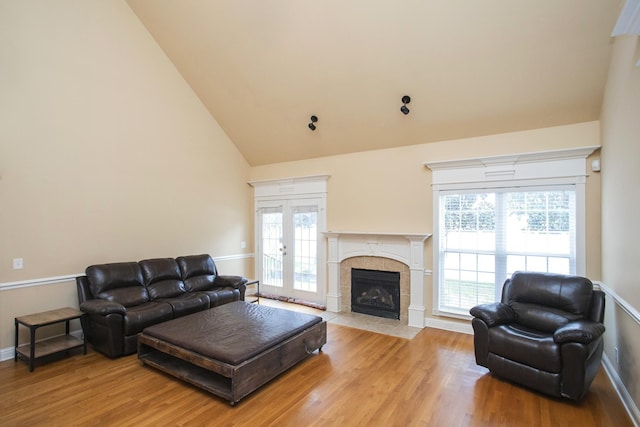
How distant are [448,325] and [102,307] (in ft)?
14.1

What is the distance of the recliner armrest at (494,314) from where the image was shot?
10.6 ft

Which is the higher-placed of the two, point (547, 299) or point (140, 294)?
point (547, 299)

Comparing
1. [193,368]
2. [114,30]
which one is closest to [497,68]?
[193,368]

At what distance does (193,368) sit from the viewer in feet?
10.5

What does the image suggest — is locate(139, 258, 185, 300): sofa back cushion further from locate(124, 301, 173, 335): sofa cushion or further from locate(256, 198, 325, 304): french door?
locate(256, 198, 325, 304): french door

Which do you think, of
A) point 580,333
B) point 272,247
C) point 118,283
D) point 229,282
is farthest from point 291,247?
point 580,333

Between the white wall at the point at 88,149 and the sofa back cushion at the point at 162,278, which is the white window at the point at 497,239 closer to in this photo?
the sofa back cushion at the point at 162,278

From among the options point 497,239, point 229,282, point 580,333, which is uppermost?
point 497,239

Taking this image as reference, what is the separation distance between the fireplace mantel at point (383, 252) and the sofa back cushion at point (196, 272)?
77.0 inches

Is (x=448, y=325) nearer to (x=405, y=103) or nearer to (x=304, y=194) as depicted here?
(x=405, y=103)

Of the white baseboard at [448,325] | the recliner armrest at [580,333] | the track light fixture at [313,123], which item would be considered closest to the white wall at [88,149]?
the track light fixture at [313,123]

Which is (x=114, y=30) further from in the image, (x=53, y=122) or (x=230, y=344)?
(x=230, y=344)

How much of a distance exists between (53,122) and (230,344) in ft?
11.2

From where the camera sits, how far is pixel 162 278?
4.70m
